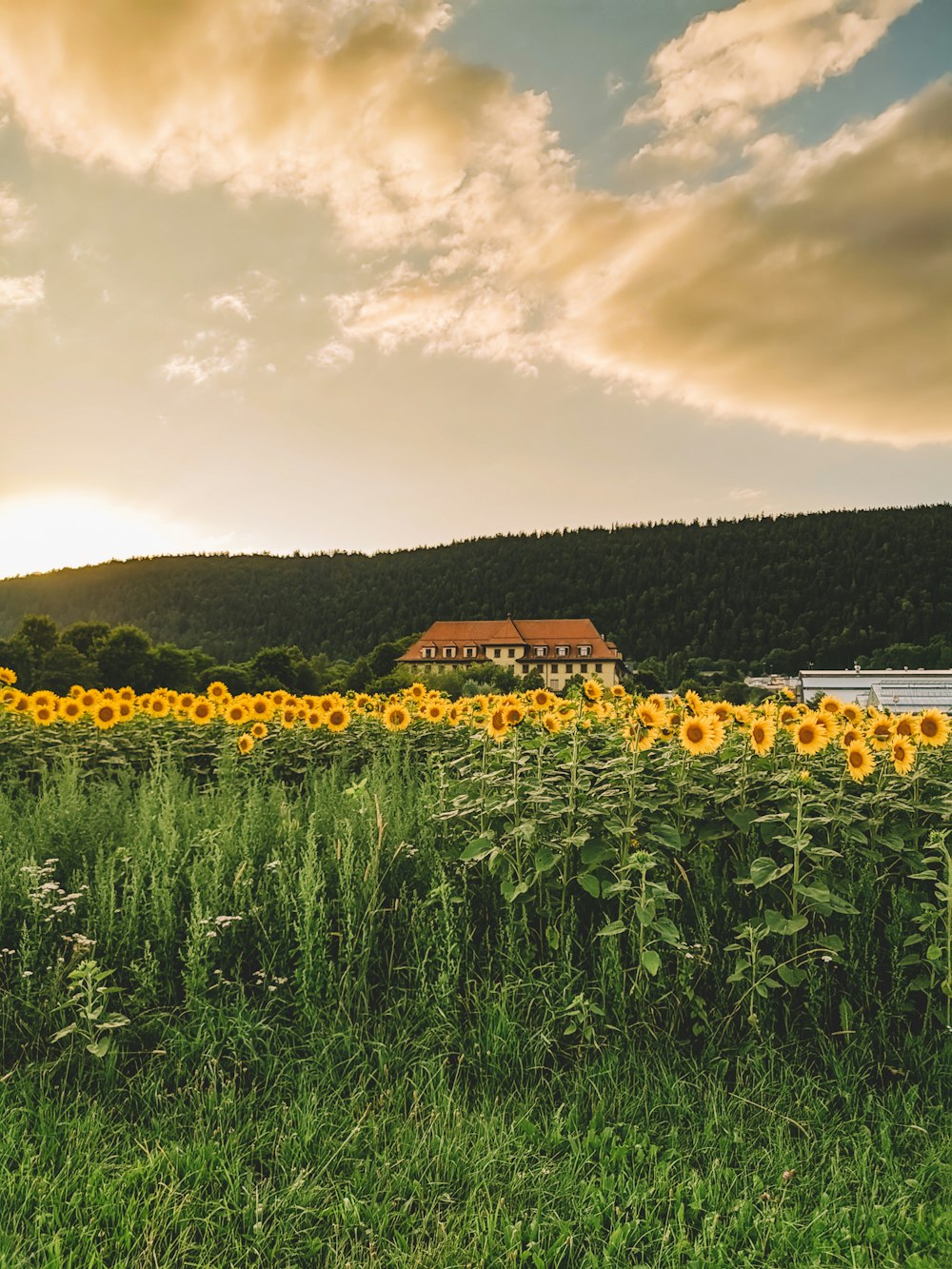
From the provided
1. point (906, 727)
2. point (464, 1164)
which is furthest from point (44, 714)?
point (906, 727)

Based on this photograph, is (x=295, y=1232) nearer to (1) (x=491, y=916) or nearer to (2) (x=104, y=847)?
(1) (x=491, y=916)

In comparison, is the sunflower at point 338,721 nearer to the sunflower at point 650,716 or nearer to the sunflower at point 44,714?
the sunflower at point 44,714

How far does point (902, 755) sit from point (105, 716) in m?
7.21

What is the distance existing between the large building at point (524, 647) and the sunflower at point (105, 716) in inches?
3399

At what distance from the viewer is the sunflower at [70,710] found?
330 inches

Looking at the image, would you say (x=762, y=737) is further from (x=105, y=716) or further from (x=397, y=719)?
(x=105, y=716)

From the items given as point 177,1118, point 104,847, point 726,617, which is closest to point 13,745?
point 104,847

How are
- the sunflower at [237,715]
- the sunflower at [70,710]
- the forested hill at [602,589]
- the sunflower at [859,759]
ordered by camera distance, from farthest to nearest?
the forested hill at [602,589] → the sunflower at [70,710] → the sunflower at [237,715] → the sunflower at [859,759]

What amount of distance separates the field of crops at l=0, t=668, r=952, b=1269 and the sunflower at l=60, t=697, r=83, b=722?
13.2 feet

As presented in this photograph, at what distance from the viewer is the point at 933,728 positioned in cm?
372

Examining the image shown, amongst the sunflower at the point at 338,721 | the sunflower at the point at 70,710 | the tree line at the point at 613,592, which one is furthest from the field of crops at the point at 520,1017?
the tree line at the point at 613,592

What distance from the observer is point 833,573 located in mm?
92938

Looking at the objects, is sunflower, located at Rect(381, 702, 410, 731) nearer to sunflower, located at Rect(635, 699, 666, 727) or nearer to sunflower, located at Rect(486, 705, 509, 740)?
sunflower, located at Rect(486, 705, 509, 740)

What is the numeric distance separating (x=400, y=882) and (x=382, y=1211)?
173 centimetres
